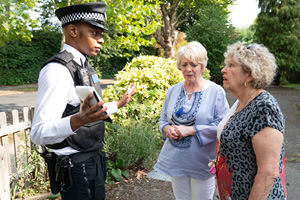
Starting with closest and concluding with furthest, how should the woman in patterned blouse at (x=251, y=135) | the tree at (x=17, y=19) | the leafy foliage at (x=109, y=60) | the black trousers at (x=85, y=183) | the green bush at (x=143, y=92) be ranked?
the woman in patterned blouse at (x=251, y=135), the black trousers at (x=85, y=183), the green bush at (x=143, y=92), the tree at (x=17, y=19), the leafy foliage at (x=109, y=60)

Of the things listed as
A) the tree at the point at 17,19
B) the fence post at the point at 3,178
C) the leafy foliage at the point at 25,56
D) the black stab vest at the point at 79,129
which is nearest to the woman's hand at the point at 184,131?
the black stab vest at the point at 79,129

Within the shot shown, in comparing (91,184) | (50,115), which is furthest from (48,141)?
(91,184)

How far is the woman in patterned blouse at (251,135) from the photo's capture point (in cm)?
171

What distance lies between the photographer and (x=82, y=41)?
81.8 inches

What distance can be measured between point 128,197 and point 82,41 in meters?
2.69

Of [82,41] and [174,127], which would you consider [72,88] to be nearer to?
[82,41]

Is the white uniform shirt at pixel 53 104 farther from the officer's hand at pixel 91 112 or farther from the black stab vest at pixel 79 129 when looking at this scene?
the officer's hand at pixel 91 112

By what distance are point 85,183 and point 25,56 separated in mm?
21888

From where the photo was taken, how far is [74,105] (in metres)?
1.86

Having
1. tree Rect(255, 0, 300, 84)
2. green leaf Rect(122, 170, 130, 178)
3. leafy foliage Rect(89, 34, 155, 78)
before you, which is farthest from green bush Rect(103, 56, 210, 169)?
leafy foliage Rect(89, 34, 155, 78)

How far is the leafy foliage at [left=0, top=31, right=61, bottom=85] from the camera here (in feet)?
68.0

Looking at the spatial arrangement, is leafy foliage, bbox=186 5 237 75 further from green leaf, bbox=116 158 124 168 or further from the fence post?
the fence post

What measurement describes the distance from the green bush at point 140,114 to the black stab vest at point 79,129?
7.59 feet

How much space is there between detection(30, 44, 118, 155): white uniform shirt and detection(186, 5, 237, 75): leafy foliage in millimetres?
17552
